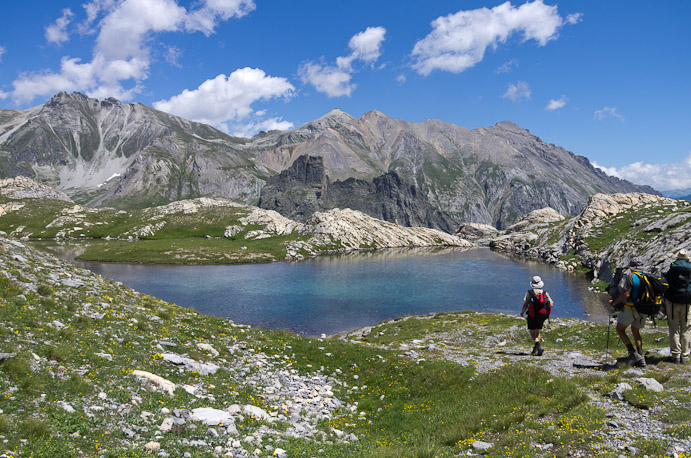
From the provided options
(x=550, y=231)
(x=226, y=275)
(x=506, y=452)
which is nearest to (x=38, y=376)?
(x=506, y=452)

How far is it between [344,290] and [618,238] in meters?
84.8

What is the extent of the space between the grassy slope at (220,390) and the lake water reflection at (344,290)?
3594cm

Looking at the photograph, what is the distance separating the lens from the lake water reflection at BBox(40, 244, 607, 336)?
6869cm

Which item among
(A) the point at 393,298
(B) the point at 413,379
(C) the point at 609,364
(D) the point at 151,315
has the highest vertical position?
(D) the point at 151,315

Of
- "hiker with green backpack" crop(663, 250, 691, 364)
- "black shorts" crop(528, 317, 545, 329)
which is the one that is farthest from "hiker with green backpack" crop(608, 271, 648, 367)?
"black shorts" crop(528, 317, 545, 329)

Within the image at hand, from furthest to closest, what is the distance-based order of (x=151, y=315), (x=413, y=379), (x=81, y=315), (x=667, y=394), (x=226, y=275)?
(x=226, y=275) < (x=151, y=315) < (x=413, y=379) < (x=81, y=315) < (x=667, y=394)

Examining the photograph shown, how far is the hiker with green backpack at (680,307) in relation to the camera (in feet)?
55.9

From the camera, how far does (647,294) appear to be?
Result: 57.0 feet

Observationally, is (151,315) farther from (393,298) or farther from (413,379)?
(393,298)

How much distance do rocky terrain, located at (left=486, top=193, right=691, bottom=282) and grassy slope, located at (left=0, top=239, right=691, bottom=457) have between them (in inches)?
2659

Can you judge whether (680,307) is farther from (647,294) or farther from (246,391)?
(246,391)

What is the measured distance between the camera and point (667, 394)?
1335 cm

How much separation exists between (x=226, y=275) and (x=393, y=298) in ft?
199

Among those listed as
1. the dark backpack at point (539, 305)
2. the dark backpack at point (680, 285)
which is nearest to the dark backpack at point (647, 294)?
the dark backpack at point (680, 285)
